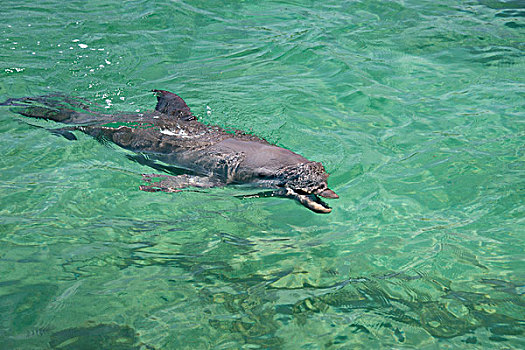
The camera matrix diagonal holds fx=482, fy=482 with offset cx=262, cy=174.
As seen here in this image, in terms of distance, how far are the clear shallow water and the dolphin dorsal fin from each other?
0.37 meters

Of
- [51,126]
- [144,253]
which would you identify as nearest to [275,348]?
[144,253]

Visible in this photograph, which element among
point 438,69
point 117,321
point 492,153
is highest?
point 438,69

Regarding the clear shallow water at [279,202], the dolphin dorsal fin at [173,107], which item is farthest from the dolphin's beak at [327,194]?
the dolphin dorsal fin at [173,107]

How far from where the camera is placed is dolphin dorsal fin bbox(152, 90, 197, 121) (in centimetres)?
636

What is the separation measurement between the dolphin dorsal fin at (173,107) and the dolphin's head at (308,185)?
78.0 inches

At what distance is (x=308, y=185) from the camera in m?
4.85

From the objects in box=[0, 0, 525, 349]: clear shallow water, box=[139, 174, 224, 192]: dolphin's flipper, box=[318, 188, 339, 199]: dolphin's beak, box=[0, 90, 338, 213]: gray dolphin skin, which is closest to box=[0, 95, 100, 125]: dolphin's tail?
box=[0, 90, 338, 213]: gray dolphin skin

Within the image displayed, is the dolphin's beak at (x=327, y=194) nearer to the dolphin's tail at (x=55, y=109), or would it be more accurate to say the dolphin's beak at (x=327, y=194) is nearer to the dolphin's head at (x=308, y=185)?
the dolphin's head at (x=308, y=185)

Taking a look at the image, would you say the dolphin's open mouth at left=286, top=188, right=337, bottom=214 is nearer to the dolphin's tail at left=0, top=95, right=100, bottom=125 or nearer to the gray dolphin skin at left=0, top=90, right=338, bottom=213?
the gray dolphin skin at left=0, top=90, right=338, bottom=213

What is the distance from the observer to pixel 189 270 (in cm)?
410

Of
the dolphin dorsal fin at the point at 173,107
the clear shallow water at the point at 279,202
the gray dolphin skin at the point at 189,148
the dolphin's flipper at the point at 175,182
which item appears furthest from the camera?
the dolphin dorsal fin at the point at 173,107

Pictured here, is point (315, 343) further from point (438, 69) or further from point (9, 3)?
point (9, 3)

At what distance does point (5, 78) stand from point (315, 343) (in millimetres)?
6568

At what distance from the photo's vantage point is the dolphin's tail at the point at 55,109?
641 cm
